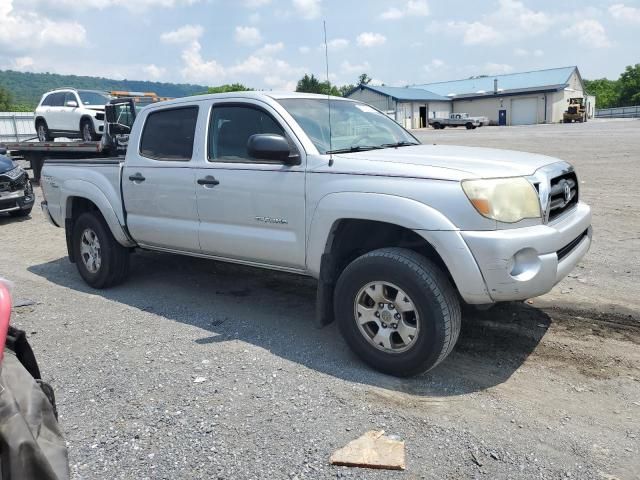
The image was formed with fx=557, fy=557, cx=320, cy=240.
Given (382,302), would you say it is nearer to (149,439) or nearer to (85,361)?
(149,439)

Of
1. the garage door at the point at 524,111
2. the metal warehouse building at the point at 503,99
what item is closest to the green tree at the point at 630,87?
the metal warehouse building at the point at 503,99

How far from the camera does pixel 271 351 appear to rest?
4324mm

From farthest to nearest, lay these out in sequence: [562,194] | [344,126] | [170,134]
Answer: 1. [170,134]
2. [344,126]
3. [562,194]

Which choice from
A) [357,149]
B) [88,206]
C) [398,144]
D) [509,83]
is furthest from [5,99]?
[357,149]

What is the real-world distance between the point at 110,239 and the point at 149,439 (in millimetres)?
3223

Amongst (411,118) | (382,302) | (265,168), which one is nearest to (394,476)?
(382,302)

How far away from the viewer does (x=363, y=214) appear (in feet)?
12.5

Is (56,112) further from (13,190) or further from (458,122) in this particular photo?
(458,122)

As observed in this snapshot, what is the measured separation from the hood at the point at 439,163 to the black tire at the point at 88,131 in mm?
12078

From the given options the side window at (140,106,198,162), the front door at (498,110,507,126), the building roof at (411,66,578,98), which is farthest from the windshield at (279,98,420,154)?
the front door at (498,110,507,126)

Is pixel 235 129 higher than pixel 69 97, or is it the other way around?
pixel 69 97

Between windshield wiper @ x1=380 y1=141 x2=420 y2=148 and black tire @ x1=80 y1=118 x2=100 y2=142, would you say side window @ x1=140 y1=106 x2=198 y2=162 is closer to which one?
windshield wiper @ x1=380 y1=141 x2=420 y2=148

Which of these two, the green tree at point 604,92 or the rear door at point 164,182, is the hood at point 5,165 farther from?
the green tree at point 604,92

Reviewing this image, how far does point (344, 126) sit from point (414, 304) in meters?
1.80
